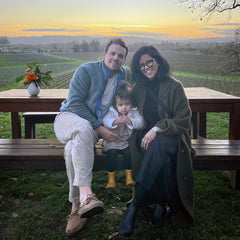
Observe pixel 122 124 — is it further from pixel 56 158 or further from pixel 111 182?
pixel 56 158

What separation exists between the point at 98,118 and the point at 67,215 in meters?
1.01

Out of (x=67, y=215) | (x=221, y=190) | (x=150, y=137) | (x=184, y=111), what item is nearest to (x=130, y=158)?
(x=150, y=137)

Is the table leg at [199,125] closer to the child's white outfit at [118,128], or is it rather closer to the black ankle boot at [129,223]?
the child's white outfit at [118,128]

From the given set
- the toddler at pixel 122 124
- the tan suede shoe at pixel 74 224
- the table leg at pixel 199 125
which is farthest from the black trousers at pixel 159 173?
the table leg at pixel 199 125

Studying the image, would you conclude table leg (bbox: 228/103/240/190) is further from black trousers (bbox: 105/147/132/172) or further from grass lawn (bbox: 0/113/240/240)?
black trousers (bbox: 105/147/132/172)

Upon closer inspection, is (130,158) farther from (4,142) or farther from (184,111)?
(4,142)

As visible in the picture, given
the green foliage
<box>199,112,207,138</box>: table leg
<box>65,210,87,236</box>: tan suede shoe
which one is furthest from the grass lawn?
the green foliage

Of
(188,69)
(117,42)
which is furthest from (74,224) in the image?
(188,69)

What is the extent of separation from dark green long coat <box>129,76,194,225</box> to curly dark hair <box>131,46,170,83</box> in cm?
8

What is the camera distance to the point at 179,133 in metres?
2.63

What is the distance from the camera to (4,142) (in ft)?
11.7

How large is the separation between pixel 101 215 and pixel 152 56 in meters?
1.63

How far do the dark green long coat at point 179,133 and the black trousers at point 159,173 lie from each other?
5 centimetres

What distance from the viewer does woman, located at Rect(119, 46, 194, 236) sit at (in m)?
2.54
